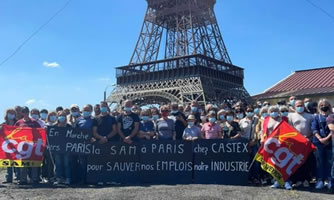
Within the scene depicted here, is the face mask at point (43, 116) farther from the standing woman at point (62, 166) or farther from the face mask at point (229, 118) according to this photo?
the face mask at point (229, 118)

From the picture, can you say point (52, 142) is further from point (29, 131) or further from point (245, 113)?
point (245, 113)

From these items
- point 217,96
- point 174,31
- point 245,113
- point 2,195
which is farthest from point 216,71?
point 2,195

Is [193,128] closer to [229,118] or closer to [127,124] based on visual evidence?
[229,118]

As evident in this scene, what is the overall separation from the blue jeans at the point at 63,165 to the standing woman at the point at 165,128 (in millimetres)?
2350

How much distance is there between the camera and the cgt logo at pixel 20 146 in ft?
29.0

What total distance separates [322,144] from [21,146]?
7068mm

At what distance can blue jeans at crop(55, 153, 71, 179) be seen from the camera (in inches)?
345

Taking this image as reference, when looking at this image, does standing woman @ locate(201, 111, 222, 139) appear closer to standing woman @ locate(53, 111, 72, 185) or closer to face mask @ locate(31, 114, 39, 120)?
standing woman @ locate(53, 111, 72, 185)

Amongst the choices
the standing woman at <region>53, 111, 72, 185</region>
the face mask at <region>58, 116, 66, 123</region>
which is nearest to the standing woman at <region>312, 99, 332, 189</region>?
the standing woman at <region>53, 111, 72, 185</region>

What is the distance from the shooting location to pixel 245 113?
9445mm

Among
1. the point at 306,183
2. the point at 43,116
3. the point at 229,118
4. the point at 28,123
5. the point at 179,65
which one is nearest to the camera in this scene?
the point at 306,183

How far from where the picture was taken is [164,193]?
23.2 ft

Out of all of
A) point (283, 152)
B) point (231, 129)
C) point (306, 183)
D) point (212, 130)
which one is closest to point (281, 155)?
point (283, 152)

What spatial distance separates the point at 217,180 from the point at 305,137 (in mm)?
2173
